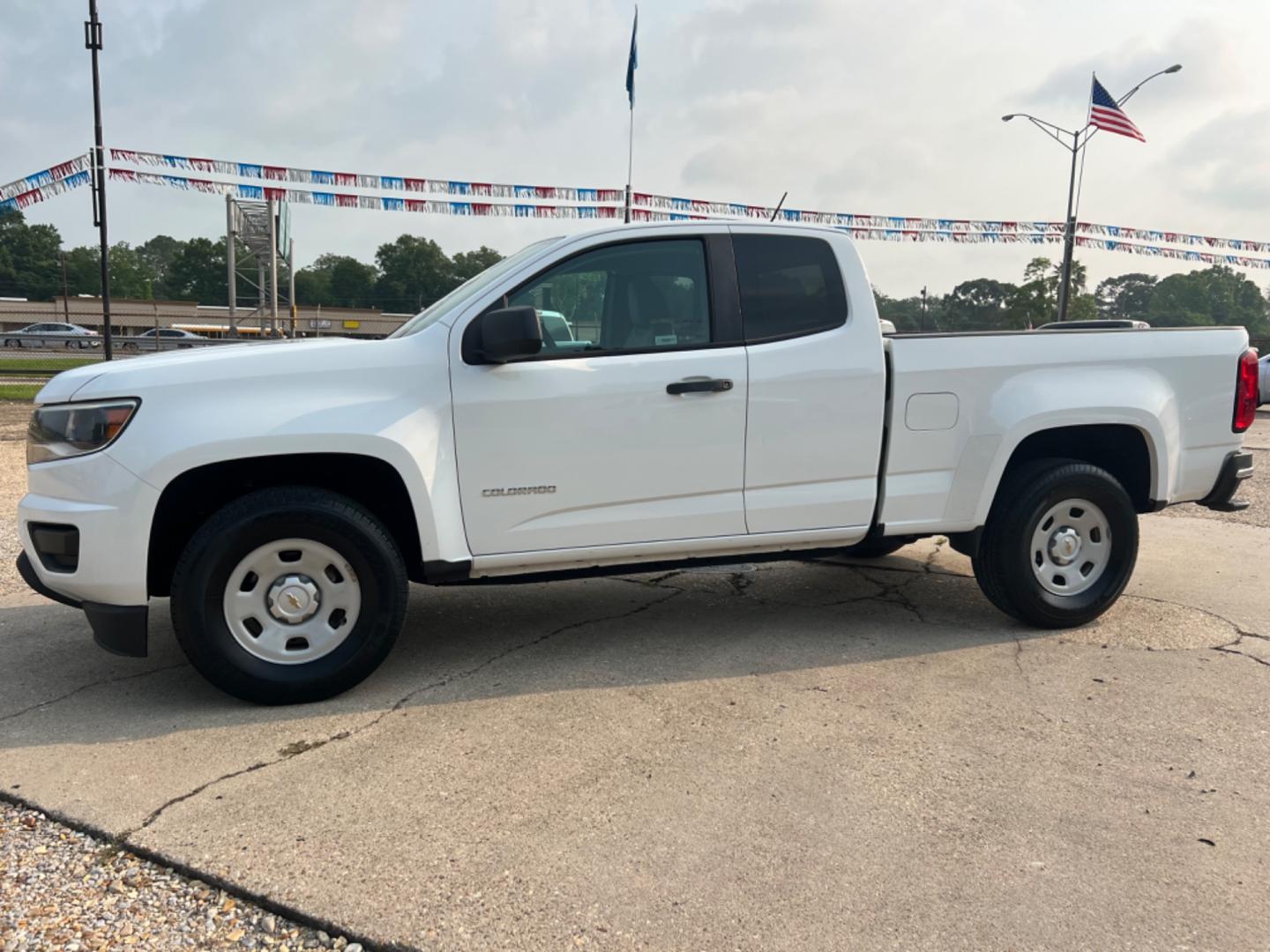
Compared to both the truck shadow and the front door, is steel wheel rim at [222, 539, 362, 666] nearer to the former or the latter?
the truck shadow

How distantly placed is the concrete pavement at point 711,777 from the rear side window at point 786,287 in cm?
153

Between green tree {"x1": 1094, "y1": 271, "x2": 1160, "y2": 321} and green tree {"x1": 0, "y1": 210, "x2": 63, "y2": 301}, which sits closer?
green tree {"x1": 1094, "y1": 271, "x2": 1160, "y2": 321}

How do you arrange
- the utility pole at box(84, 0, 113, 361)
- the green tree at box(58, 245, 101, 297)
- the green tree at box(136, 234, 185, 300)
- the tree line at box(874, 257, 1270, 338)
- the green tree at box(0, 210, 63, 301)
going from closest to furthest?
1. the utility pole at box(84, 0, 113, 361)
2. the tree line at box(874, 257, 1270, 338)
3. the green tree at box(0, 210, 63, 301)
4. the green tree at box(58, 245, 101, 297)
5. the green tree at box(136, 234, 185, 300)

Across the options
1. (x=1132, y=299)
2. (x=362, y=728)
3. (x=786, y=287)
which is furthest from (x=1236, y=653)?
(x=1132, y=299)

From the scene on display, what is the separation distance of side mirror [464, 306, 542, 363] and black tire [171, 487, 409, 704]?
2.76 feet

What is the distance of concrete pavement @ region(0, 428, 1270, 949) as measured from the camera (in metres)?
2.35

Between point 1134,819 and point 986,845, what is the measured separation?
527 mm

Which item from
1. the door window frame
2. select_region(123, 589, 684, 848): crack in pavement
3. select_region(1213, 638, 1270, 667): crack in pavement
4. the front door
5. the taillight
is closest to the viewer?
select_region(123, 589, 684, 848): crack in pavement

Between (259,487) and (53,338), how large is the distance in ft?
117

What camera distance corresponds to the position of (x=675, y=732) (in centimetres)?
339

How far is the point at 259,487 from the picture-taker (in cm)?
369

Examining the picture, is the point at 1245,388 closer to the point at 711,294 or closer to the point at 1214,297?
the point at 711,294

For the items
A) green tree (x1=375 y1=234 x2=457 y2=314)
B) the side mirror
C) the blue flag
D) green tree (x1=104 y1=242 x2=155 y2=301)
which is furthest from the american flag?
green tree (x1=104 y1=242 x2=155 y2=301)

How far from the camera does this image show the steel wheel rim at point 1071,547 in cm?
454
